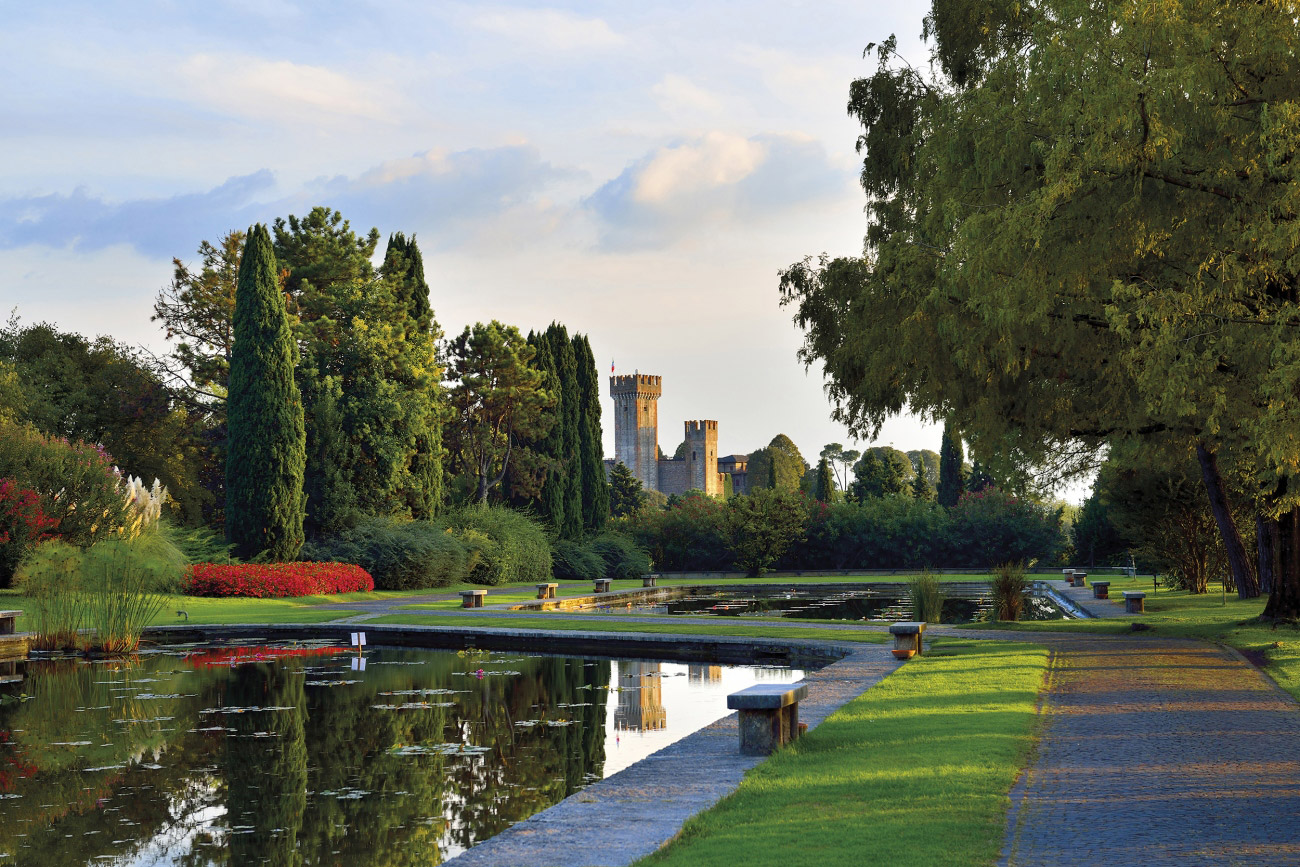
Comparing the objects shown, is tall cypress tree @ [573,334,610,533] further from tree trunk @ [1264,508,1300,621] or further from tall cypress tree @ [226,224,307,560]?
tree trunk @ [1264,508,1300,621]

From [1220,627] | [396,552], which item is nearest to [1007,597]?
Answer: [1220,627]

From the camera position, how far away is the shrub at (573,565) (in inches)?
1638

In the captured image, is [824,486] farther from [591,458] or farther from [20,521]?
[20,521]

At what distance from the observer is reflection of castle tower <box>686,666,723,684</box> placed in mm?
14799

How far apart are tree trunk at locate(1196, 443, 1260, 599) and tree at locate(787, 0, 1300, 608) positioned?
4161 millimetres

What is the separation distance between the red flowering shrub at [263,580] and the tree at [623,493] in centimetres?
3610

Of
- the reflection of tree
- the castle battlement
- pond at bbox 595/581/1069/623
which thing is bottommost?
pond at bbox 595/581/1069/623

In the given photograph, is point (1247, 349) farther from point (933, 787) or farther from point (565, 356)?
point (565, 356)

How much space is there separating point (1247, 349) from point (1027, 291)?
1904 millimetres

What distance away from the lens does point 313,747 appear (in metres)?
10.1

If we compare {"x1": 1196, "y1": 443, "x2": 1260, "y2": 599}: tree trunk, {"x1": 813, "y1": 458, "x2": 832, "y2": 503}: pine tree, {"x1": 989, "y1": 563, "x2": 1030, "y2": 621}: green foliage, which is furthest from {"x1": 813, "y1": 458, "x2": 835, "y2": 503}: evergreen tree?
{"x1": 989, "y1": 563, "x2": 1030, "y2": 621}: green foliage

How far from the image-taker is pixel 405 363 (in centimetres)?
3559

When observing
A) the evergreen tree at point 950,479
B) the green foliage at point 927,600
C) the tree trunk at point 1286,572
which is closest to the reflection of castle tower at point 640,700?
the green foliage at point 927,600

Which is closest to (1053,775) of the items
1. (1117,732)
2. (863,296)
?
(1117,732)
